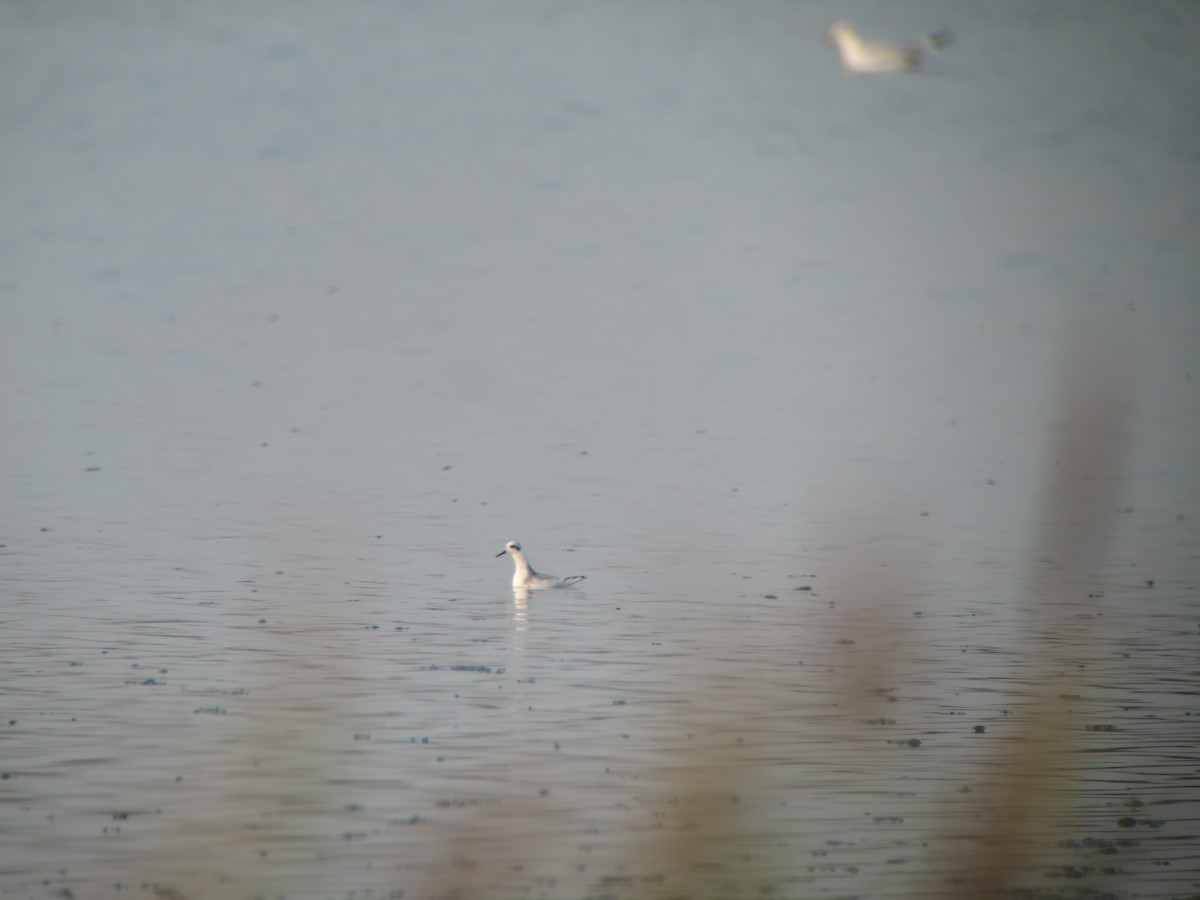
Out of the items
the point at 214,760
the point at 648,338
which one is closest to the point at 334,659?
the point at 214,760

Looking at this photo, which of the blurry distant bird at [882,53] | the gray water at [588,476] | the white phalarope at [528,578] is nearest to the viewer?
the gray water at [588,476]

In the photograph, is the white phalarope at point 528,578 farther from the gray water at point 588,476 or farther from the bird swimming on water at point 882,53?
the bird swimming on water at point 882,53

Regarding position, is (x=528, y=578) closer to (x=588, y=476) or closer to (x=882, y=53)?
(x=588, y=476)

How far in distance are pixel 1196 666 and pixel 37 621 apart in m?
6.97

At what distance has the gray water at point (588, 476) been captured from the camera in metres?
5.55

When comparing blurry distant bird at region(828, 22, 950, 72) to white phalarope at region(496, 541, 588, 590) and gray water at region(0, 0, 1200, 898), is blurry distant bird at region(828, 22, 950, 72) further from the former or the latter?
white phalarope at region(496, 541, 588, 590)

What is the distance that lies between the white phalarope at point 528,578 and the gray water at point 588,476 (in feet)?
0.47

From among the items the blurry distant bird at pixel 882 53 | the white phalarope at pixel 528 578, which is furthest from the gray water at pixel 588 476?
the blurry distant bird at pixel 882 53

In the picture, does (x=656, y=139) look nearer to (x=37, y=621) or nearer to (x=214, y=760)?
(x=37, y=621)

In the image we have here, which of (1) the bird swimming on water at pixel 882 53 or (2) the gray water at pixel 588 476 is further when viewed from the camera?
(1) the bird swimming on water at pixel 882 53

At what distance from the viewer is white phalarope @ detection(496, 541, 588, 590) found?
1123 cm

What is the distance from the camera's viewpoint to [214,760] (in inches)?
289

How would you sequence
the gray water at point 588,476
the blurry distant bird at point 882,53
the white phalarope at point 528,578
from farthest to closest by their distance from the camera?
the blurry distant bird at point 882,53 → the white phalarope at point 528,578 → the gray water at point 588,476

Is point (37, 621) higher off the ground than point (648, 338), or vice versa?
point (37, 621)
